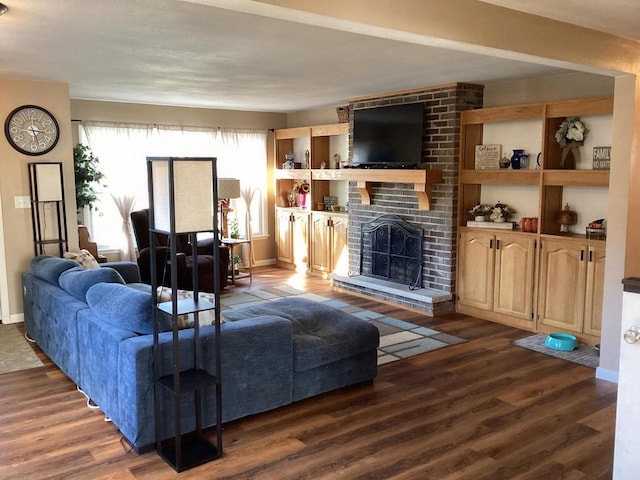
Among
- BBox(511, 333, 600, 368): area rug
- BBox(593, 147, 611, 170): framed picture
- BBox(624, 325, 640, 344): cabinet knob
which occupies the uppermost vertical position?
BBox(593, 147, 611, 170): framed picture

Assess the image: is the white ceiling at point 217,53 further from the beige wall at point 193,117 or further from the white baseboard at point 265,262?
the white baseboard at point 265,262

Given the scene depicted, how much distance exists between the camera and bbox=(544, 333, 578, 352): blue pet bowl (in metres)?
4.78

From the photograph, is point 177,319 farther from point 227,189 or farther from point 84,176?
point 227,189

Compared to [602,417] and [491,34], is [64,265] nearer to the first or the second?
[491,34]

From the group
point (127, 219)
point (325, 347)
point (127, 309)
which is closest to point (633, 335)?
point (325, 347)

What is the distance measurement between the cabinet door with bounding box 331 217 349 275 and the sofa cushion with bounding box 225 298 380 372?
3229 millimetres

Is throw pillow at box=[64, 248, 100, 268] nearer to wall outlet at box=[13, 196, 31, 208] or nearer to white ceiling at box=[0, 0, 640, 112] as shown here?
wall outlet at box=[13, 196, 31, 208]

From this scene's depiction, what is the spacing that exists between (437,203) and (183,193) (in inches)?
146

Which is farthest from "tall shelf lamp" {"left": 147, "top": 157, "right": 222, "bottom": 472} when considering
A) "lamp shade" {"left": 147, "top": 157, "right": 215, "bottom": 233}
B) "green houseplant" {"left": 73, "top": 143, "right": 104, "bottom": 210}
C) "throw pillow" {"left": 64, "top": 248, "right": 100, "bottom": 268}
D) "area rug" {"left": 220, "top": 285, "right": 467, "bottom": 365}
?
"green houseplant" {"left": 73, "top": 143, "right": 104, "bottom": 210}

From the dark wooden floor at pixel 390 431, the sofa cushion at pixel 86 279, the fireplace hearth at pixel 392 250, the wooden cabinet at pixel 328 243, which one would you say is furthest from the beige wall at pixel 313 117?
the sofa cushion at pixel 86 279

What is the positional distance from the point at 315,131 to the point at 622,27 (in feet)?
15.9

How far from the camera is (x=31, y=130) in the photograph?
17.6 feet

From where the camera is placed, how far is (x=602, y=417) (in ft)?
11.7

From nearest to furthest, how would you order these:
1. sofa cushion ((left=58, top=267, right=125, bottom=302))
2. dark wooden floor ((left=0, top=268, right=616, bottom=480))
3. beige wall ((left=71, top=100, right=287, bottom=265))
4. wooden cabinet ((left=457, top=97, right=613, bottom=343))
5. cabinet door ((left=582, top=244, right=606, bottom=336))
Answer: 1. dark wooden floor ((left=0, top=268, right=616, bottom=480))
2. sofa cushion ((left=58, top=267, right=125, bottom=302))
3. cabinet door ((left=582, top=244, right=606, bottom=336))
4. wooden cabinet ((left=457, top=97, right=613, bottom=343))
5. beige wall ((left=71, top=100, right=287, bottom=265))
